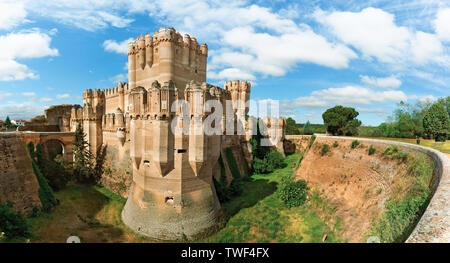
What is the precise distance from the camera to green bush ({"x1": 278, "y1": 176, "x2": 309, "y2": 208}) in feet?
64.4

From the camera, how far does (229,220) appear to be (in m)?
17.7

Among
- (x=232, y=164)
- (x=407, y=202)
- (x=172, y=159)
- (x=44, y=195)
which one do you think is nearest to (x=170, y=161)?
(x=172, y=159)

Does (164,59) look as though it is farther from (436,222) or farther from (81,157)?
(436,222)

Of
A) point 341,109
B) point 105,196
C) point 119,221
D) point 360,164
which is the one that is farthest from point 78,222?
point 341,109

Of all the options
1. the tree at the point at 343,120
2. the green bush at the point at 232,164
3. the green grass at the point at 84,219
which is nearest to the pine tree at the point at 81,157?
the green grass at the point at 84,219

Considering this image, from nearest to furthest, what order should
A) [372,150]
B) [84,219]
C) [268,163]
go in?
[372,150], [84,219], [268,163]

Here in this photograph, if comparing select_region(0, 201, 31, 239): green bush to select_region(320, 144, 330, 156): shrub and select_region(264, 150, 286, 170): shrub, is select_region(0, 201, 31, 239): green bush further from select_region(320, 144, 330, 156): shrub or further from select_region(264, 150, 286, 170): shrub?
select_region(264, 150, 286, 170): shrub

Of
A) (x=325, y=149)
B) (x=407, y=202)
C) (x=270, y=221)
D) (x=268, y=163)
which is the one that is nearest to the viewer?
(x=407, y=202)

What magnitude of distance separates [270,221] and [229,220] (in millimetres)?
Result: 3480

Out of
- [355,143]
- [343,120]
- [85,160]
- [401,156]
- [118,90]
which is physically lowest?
[85,160]

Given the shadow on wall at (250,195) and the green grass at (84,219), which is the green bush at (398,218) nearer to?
the shadow on wall at (250,195)

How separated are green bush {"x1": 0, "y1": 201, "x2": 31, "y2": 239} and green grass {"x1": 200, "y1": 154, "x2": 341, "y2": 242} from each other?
39.1 ft

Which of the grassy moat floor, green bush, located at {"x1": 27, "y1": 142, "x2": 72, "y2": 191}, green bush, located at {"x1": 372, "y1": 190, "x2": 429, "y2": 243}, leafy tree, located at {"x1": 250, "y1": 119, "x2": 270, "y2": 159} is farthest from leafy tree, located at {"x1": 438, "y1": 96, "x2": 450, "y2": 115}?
green bush, located at {"x1": 27, "y1": 142, "x2": 72, "y2": 191}
